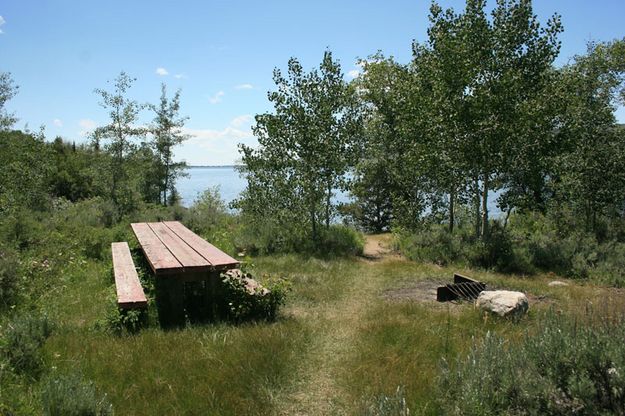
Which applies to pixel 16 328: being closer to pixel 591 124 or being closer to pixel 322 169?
pixel 322 169

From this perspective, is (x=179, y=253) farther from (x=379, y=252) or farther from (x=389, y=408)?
(x=379, y=252)

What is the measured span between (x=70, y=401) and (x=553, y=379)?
2925mm

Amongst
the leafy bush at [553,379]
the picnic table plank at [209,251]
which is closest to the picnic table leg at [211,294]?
the picnic table plank at [209,251]

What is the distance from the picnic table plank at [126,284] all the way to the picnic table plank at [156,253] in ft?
1.05

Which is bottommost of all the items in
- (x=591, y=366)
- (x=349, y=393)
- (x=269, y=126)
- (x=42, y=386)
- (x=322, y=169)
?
(x=349, y=393)

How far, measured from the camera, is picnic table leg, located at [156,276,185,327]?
16.3 feet

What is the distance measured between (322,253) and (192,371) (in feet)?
21.2

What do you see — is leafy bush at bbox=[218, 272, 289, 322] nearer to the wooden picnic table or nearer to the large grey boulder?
the wooden picnic table

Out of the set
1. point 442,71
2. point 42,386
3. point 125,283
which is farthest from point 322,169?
point 42,386

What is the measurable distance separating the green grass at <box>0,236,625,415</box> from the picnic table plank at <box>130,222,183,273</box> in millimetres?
652

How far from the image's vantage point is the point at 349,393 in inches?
142

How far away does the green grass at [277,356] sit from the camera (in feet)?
11.2

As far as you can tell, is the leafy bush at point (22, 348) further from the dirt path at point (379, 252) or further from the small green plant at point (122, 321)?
the dirt path at point (379, 252)

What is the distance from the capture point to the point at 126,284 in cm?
532
